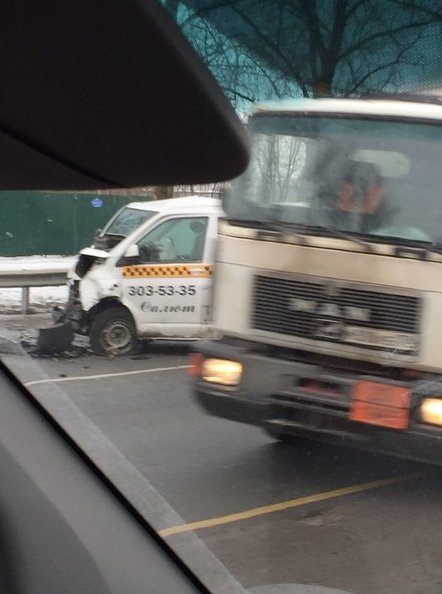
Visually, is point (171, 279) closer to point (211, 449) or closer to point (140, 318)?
point (140, 318)

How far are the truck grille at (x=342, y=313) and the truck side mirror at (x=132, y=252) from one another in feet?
1.38

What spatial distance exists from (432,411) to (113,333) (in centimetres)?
90

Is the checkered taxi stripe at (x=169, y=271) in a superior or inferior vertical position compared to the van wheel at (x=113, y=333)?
superior

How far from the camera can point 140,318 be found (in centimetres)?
272

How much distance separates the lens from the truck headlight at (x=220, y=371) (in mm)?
2697

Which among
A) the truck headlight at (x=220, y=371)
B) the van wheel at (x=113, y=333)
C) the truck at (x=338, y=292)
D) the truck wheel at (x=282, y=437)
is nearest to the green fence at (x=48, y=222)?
the van wheel at (x=113, y=333)

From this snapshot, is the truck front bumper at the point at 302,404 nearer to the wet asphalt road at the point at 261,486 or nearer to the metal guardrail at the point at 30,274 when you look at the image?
the wet asphalt road at the point at 261,486

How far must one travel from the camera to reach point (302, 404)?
2756mm

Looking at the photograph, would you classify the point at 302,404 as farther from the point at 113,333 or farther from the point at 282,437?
the point at 113,333

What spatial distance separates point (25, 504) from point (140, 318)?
29.0 inches

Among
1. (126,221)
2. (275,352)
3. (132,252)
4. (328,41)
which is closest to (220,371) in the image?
(275,352)

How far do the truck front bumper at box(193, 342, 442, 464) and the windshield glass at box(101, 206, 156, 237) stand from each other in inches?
16.0

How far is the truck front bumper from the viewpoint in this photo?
2.58 m

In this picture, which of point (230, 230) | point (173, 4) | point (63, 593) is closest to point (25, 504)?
point (63, 593)
